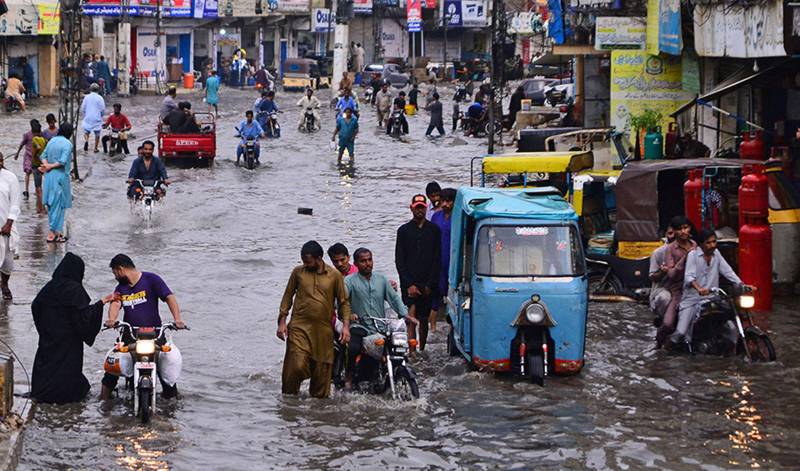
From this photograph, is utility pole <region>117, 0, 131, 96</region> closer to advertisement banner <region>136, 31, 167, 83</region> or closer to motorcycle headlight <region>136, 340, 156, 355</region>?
advertisement banner <region>136, 31, 167, 83</region>

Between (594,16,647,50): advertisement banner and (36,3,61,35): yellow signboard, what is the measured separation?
88.7ft

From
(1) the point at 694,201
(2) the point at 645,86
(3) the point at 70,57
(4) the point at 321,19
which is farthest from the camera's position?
(4) the point at 321,19

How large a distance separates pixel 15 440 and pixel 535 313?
4455mm

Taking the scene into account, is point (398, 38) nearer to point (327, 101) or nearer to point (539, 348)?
point (327, 101)

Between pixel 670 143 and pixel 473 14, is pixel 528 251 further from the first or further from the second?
pixel 473 14

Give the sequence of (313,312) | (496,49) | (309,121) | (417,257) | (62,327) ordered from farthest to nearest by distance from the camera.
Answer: (309,121) → (496,49) → (417,257) → (313,312) → (62,327)

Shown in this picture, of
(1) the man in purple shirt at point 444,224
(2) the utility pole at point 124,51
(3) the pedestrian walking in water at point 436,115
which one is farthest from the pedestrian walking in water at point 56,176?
(2) the utility pole at point 124,51

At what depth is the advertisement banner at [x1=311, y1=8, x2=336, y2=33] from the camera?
77188mm

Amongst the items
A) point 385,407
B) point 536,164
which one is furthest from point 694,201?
point 385,407

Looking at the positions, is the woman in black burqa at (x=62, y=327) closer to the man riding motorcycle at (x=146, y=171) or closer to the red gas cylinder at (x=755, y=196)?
the red gas cylinder at (x=755, y=196)

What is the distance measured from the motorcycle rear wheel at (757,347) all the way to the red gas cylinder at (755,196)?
242 centimetres

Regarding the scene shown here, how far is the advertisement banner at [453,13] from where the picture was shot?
275 ft

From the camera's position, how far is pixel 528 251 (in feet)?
41.0

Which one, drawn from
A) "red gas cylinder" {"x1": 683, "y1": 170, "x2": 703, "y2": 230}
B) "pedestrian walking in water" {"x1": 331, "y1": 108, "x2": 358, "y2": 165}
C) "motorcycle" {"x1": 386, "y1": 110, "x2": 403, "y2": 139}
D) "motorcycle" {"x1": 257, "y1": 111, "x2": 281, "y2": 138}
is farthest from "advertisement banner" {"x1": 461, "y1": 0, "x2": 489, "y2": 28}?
"red gas cylinder" {"x1": 683, "y1": 170, "x2": 703, "y2": 230}
